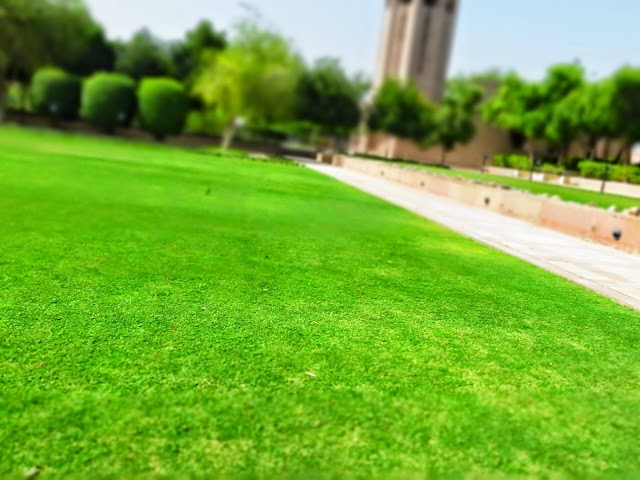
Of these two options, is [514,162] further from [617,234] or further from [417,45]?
[617,234]

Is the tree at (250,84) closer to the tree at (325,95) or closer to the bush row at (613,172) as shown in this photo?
the tree at (325,95)

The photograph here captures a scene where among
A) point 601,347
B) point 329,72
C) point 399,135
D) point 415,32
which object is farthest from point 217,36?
point 601,347

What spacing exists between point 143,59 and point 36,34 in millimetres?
9564

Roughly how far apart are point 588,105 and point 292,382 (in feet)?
163

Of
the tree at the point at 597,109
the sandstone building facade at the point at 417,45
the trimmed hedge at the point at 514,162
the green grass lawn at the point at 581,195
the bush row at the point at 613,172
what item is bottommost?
the green grass lawn at the point at 581,195

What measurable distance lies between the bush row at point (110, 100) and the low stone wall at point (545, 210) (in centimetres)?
3221

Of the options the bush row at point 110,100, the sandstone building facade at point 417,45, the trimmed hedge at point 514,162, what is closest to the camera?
the bush row at point 110,100

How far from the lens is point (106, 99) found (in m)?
46.2

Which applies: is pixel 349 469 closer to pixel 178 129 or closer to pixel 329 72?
pixel 178 129

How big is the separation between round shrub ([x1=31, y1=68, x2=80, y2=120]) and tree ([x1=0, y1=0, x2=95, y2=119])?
2122 millimetres

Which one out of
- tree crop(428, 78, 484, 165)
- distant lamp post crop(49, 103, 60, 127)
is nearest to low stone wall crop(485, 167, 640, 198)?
tree crop(428, 78, 484, 165)

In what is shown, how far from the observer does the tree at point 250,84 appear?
144ft

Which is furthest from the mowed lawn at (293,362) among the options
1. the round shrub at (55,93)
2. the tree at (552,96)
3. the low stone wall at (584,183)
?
the tree at (552,96)

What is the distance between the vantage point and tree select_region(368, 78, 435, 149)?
2298 inches
